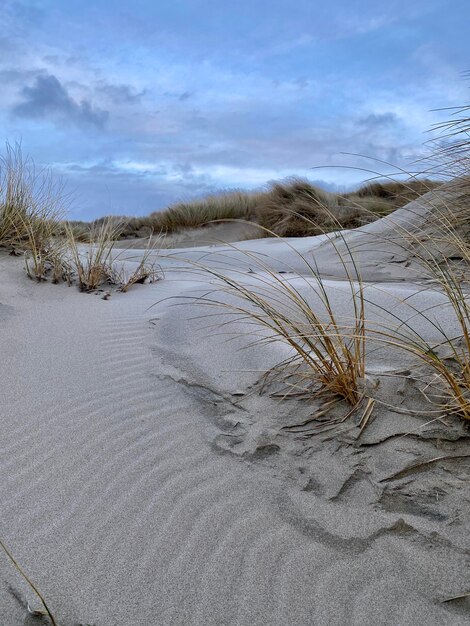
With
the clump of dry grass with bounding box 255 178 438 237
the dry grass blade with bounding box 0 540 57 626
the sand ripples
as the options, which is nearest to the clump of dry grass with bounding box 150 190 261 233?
the clump of dry grass with bounding box 255 178 438 237

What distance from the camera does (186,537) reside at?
5.25 ft

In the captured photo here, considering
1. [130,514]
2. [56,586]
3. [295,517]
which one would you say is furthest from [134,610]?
[295,517]

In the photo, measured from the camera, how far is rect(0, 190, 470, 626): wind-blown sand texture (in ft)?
4.63

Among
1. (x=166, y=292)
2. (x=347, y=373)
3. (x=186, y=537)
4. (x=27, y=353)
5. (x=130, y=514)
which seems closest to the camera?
(x=186, y=537)

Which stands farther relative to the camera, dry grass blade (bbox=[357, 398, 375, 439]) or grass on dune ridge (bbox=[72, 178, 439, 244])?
grass on dune ridge (bbox=[72, 178, 439, 244])

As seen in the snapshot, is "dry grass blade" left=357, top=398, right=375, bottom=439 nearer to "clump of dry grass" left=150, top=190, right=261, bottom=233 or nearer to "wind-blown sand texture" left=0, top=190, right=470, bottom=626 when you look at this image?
"wind-blown sand texture" left=0, top=190, right=470, bottom=626

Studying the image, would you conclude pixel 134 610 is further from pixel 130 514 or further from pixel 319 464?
pixel 319 464

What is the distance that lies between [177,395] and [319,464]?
76cm

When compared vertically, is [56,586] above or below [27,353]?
below

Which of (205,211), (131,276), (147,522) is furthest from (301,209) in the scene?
(147,522)

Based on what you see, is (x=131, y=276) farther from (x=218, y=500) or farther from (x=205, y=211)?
(x=205, y=211)

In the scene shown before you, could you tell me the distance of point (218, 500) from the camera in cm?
173

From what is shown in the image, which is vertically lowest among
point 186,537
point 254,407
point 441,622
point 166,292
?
point 441,622

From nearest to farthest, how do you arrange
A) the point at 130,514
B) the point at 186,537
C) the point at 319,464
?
the point at 186,537, the point at 130,514, the point at 319,464
